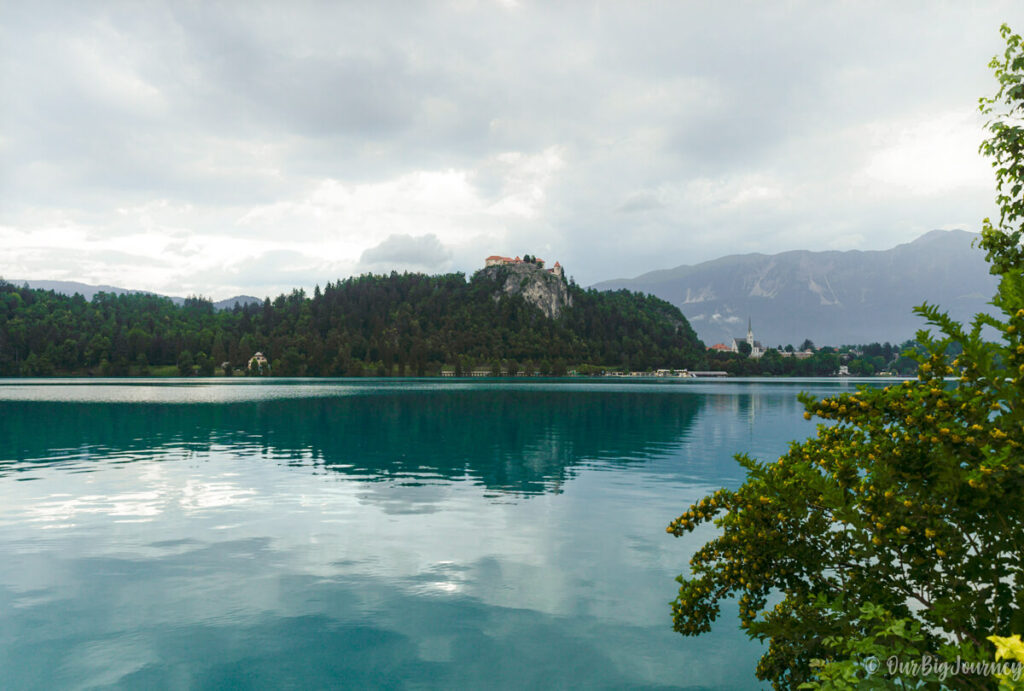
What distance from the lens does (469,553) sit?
→ 21203 millimetres

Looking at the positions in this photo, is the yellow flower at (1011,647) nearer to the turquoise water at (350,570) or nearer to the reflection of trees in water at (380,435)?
the turquoise water at (350,570)

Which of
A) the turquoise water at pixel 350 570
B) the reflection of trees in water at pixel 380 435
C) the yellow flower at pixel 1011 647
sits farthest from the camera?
the reflection of trees in water at pixel 380 435

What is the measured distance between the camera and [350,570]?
19.3m

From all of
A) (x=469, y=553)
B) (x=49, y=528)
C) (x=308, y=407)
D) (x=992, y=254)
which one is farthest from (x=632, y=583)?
(x=308, y=407)

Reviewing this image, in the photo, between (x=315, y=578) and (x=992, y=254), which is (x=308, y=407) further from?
(x=992, y=254)

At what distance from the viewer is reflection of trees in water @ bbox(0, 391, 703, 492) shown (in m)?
42.2

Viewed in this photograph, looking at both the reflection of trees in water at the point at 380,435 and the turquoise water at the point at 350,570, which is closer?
the turquoise water at the point at 350,570

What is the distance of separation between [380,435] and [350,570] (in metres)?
40.7

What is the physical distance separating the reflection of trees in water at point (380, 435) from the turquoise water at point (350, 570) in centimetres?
76

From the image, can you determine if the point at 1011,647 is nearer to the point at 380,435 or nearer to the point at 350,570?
the point at 350,570

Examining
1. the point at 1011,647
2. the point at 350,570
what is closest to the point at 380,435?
the point at 350,570

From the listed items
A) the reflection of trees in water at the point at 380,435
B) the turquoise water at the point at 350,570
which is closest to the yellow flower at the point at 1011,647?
the turquoise water at the point at 350,570

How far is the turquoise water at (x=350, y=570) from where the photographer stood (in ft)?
43.7

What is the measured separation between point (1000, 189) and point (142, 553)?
92.0 feet
